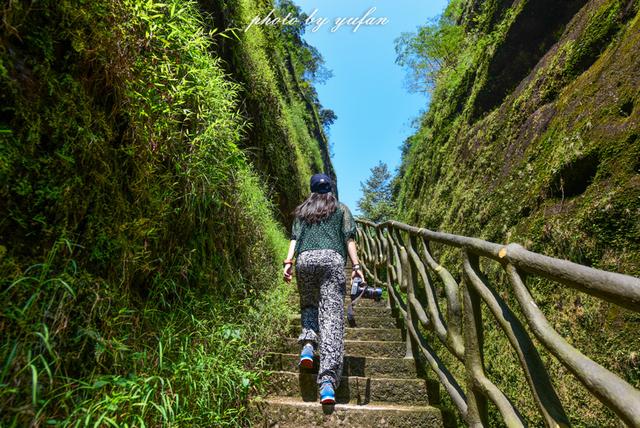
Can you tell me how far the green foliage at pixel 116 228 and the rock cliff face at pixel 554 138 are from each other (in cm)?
225

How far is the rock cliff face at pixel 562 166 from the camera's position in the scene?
188 centimetres

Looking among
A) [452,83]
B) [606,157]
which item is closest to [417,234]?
[606,157]

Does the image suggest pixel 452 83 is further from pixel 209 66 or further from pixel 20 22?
pixel 20 22

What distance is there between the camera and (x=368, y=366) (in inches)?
121

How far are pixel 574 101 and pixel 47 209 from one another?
3586mm

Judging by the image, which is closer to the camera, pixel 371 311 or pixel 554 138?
pixel 554 138

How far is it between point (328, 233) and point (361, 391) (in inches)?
46.3

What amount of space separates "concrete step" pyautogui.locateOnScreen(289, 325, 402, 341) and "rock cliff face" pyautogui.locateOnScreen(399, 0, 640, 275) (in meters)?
1.28

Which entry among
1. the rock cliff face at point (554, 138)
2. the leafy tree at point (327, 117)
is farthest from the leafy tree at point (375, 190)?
the rock cliff face at point (554, 138)

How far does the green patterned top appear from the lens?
2910 millimetres

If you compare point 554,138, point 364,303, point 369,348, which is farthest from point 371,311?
point 554,138

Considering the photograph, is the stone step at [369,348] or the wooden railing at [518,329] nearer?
the wooden railing at [518,329]

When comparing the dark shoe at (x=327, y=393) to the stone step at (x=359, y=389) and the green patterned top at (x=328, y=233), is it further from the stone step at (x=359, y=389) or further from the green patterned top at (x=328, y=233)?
the green patterned top at (x=328, y=233)

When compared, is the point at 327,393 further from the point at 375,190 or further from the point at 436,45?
the point at 375,190
